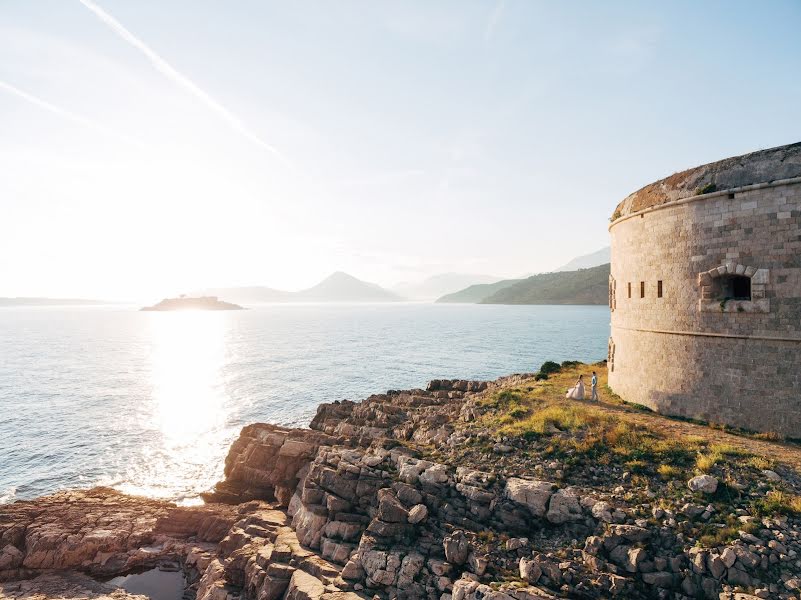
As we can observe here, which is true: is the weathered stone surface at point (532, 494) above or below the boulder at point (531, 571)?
above

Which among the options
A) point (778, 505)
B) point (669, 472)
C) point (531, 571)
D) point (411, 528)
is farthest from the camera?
point (411, 528)

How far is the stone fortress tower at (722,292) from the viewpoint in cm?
1655

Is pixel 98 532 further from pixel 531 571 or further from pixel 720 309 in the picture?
pixel 720 309

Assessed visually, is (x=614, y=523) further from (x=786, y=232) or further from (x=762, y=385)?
(x=786, y=232)

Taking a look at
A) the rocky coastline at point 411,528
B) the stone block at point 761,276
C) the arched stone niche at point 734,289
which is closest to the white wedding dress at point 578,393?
the rocky coastline at point 411,528

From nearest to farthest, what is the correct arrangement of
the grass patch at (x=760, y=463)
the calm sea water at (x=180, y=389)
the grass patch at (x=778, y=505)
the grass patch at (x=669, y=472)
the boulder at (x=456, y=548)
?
the grass patch at (x=778, y=505) → the grass patch at (x=760, y=463) → the boulder at (x=456, y=548) → the grass patch at (x=669, y=472) → the calm sea water at (x=180, y=389)

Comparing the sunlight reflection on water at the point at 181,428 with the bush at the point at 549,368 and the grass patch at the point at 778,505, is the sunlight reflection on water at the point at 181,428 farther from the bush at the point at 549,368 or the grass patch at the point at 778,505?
the grass patch at the point at 778,505

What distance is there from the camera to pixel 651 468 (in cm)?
1608

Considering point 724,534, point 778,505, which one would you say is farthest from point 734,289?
point 724,534

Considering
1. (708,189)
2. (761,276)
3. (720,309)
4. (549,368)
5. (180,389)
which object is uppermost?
(708,189)

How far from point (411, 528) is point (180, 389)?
2184 inches

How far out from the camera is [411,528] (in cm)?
1702

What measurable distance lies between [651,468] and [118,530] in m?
27.7

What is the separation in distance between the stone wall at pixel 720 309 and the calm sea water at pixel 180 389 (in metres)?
30.3
